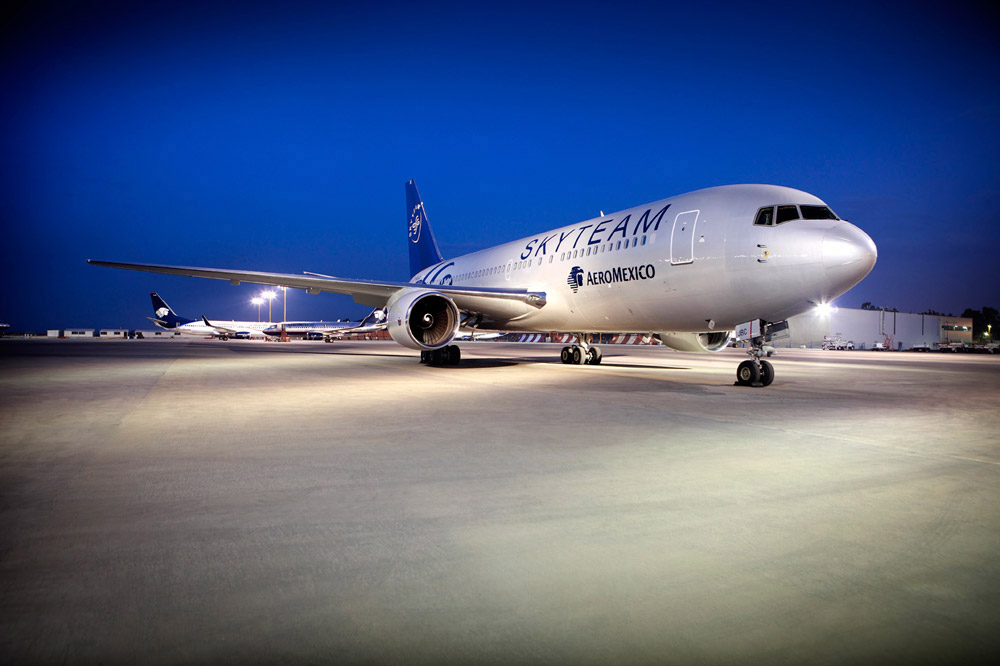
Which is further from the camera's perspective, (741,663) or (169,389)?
(169,389)

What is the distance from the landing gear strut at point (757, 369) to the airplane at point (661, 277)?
0.02 meters

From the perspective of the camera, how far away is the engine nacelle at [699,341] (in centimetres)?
1305

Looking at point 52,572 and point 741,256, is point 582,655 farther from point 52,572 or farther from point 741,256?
point 741,256

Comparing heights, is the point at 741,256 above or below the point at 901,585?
above

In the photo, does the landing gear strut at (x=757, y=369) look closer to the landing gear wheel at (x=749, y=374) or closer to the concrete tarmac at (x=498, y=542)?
the landing gear wheel at (x=749, y=374)

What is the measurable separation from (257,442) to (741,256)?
8.03m

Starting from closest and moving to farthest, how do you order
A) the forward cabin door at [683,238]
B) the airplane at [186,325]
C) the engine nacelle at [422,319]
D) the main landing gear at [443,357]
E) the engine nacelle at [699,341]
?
the forward cabin door at [683,238], the engine nacelle at [699,341], the engine nacelle at [422,319], the main landing gear at [443,357], the airplane at [186,325]

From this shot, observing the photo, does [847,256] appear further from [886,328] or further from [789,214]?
[886,328]

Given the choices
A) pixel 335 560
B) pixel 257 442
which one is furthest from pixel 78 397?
pixel 335 560

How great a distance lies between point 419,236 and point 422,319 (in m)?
11.0

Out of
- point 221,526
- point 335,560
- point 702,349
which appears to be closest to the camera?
point 335,560

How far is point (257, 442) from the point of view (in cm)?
501

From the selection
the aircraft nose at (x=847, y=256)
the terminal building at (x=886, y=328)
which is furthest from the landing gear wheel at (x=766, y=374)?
the terminal building at (x=886, y=328)

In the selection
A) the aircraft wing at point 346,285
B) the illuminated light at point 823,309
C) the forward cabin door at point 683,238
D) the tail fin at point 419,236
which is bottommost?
the illuminated light at point 823,309
